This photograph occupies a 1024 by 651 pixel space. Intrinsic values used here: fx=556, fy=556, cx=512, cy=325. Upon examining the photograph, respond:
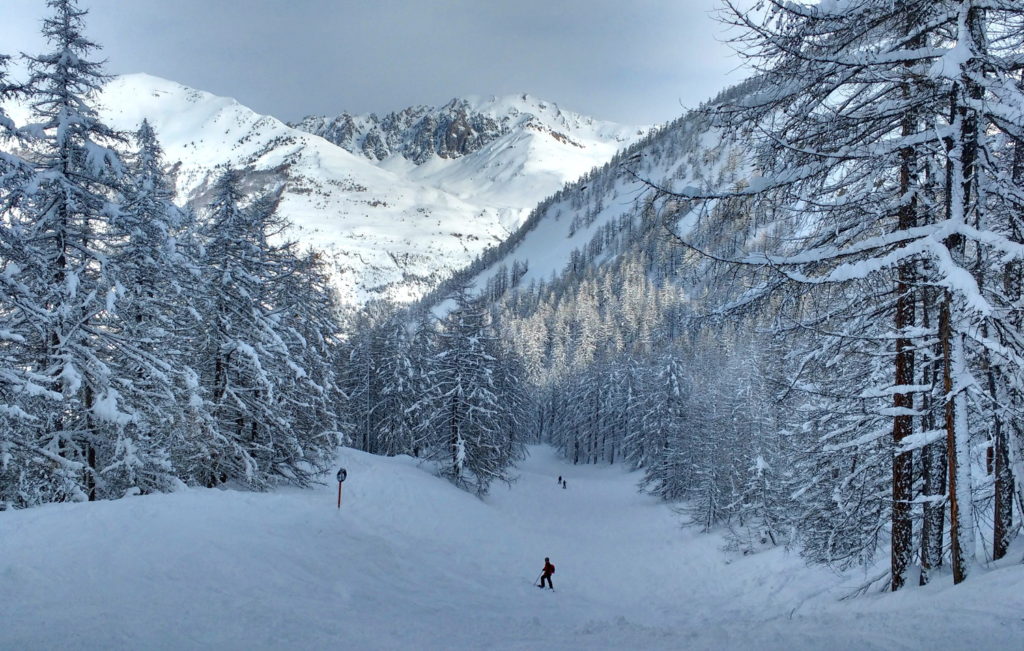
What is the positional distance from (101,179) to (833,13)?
1607 centimetres

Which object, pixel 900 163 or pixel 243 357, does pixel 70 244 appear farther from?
pixel 900 163

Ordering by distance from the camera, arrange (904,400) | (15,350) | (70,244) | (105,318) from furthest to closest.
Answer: (105,318)
(15,350)
(70,244)
(904,400)

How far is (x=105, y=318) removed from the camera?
1594 centimetres

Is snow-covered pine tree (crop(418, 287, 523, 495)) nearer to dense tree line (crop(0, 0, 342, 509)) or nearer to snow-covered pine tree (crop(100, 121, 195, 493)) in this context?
dense tree line (crop(0, 0, 342, 509))

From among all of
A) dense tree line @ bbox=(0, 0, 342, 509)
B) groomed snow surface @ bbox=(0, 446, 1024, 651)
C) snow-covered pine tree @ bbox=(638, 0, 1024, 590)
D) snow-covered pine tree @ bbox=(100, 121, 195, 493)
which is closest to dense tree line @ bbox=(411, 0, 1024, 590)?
snow-covered pine tree @ bbox=(638, 0, 1024, 590)

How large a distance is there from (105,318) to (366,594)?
11053 mm

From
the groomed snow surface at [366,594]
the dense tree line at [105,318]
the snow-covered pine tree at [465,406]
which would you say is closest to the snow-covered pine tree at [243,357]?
the dense tree line at [105,318]

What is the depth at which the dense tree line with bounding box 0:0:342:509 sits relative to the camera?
1182 cm

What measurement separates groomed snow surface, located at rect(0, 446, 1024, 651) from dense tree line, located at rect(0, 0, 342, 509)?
2.52 meters

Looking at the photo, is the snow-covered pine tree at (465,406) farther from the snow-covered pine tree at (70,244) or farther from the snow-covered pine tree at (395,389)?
the snow-covered pine tree at (70,244)

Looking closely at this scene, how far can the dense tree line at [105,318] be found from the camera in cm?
1182

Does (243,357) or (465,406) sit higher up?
(243,357)

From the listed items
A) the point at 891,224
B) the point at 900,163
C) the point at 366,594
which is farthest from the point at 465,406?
the point at 900,163

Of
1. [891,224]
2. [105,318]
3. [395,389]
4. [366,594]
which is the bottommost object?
[366,594]
